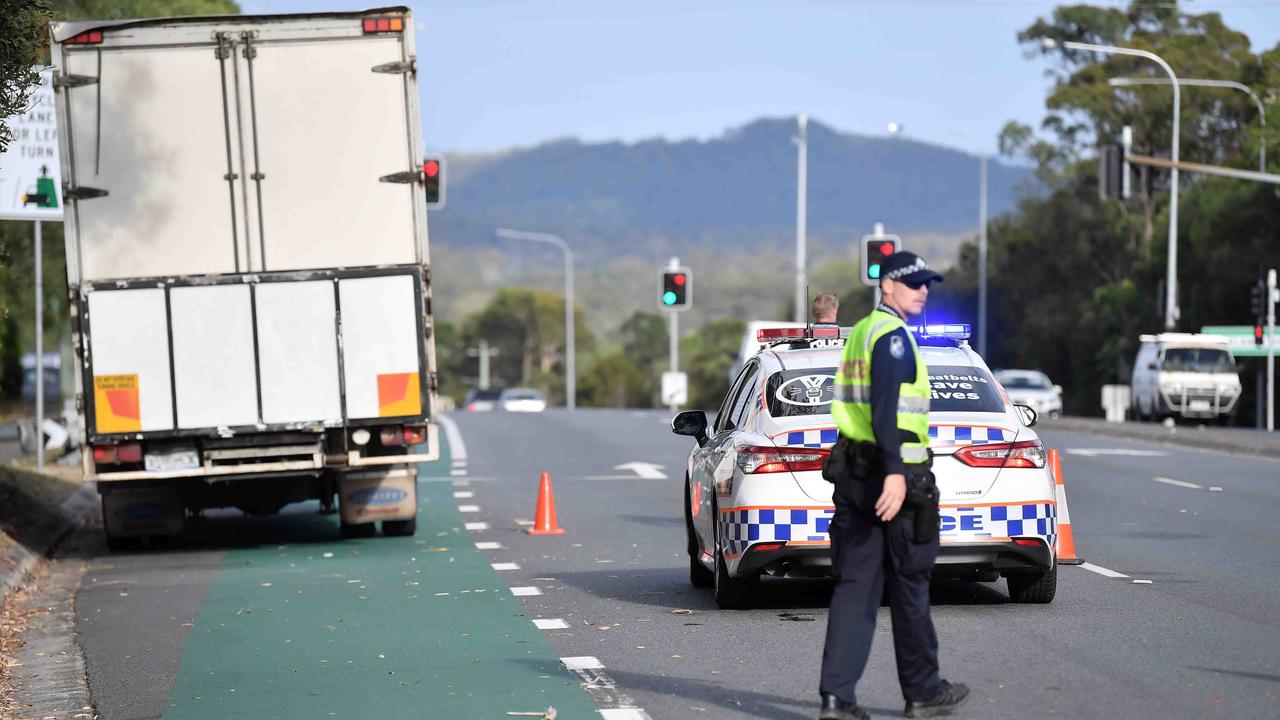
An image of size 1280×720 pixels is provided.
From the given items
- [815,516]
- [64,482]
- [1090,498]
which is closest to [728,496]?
[815,516]

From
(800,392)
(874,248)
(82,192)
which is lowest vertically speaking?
(800,392)

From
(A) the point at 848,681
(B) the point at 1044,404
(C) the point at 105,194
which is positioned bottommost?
(B) the point at 1044,404

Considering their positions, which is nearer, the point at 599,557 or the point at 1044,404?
the point at 599,557

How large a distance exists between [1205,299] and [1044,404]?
16533mm

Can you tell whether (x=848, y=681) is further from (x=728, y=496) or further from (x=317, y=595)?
(x=317, y=595)

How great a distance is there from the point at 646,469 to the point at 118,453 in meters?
11.9

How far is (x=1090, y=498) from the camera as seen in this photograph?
20500 mm

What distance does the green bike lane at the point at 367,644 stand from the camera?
865 centimetres

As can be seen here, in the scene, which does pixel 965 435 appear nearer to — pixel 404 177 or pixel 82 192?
pixel 404 177

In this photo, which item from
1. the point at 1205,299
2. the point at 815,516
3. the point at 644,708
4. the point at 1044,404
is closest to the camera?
the point at 644,708

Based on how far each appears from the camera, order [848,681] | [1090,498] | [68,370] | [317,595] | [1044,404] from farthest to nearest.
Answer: [68,370] → [1044,404] → [1090,498] → [317,595] → [848,681]

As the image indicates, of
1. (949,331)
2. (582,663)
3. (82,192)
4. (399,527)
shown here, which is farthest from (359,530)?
(582,663)

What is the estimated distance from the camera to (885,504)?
7348mm

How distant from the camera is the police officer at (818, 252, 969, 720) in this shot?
7.41 m
